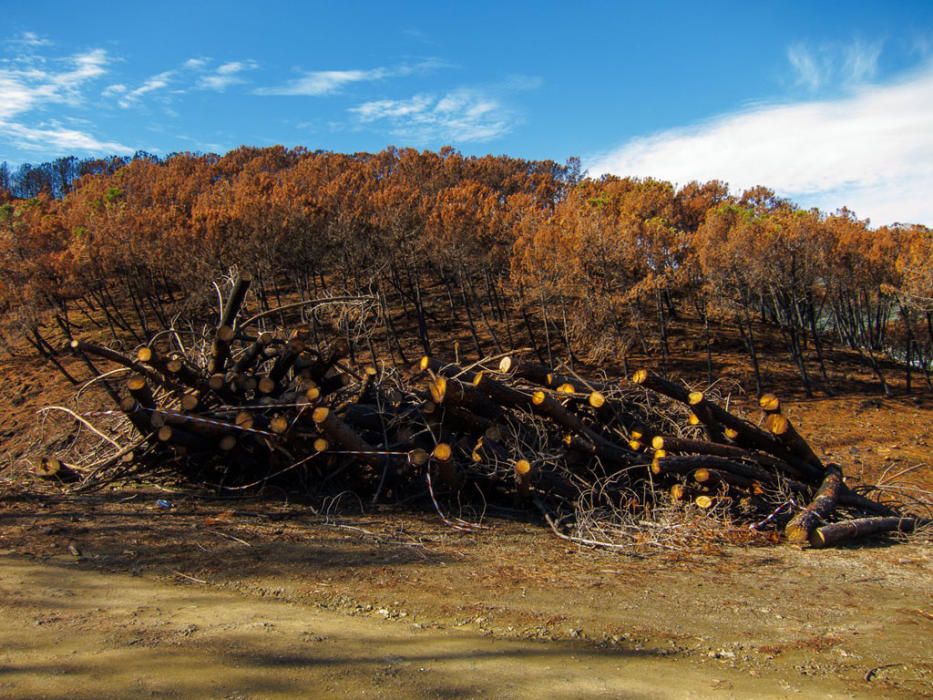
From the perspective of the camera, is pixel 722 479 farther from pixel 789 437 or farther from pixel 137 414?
pixel 137 414

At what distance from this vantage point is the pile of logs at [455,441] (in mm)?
7309

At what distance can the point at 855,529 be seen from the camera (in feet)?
21.9

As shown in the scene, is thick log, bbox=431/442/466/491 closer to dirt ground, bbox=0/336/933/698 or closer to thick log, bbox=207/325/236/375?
dirt ground, bbox=0/336/933/698

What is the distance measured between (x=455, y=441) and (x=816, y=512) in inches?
157

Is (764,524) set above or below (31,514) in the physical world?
below

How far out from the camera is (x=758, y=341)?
112 feet

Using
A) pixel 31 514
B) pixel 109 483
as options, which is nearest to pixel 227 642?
pixel 31 514

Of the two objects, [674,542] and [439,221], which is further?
[439,221]

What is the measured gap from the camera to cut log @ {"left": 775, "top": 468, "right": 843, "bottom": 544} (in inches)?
260

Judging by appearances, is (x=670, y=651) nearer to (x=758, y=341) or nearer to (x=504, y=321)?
(x=504, y=321)

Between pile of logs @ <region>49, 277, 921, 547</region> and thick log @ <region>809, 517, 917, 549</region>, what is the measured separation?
0.05m

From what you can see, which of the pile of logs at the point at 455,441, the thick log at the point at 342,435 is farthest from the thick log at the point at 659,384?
the thick log at the point at 342,435

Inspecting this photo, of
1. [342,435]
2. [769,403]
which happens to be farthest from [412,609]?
[769,403]

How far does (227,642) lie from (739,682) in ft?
9.10
